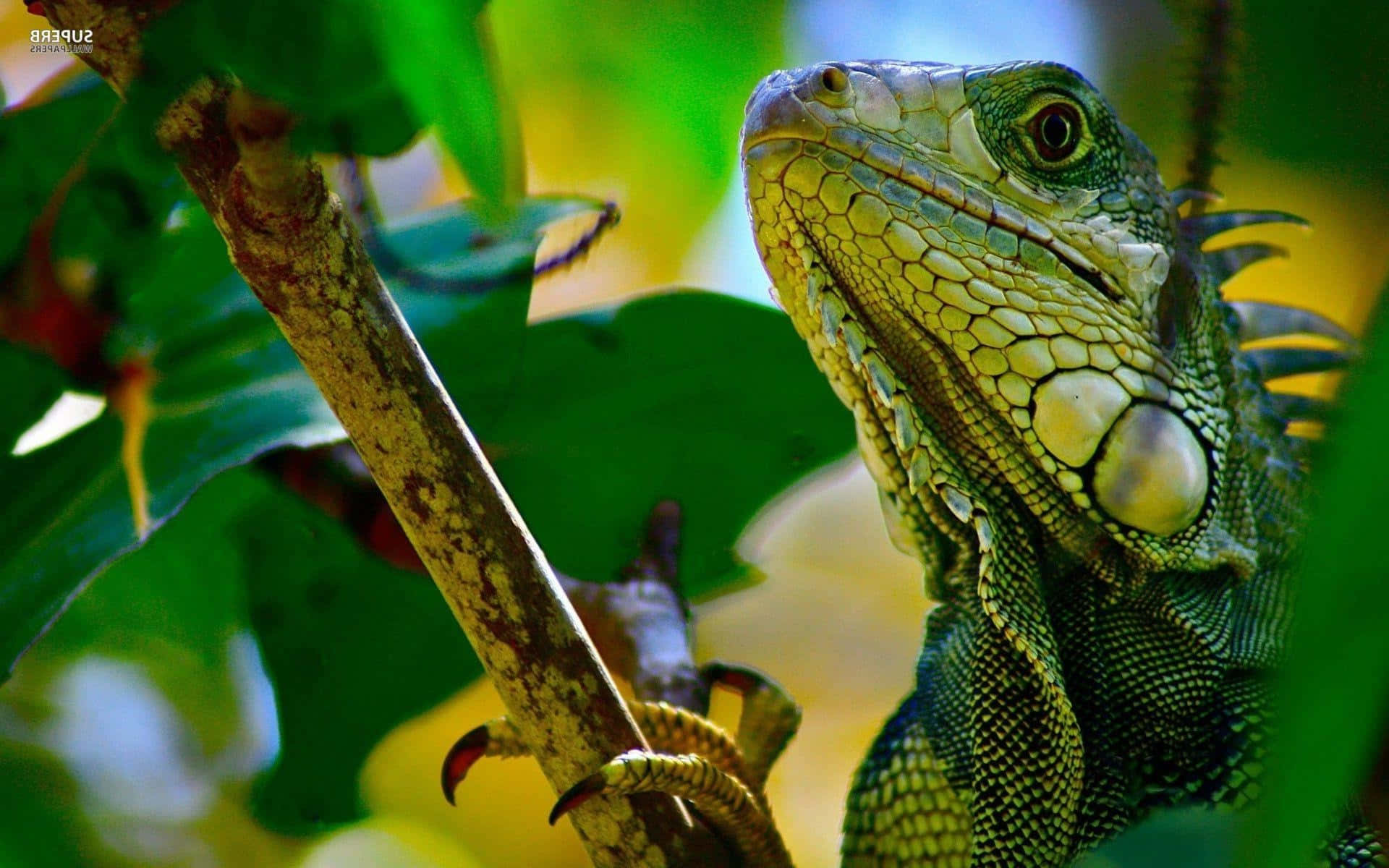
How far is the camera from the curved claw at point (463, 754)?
1139 millimetres

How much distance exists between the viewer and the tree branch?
2.10 ft

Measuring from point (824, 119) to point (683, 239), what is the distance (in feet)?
3.71

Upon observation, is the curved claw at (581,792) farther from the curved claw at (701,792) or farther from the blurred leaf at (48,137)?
the blurred leaf at (48,137)

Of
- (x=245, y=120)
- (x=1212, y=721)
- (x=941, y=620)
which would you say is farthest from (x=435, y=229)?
(x=1212, y=721)

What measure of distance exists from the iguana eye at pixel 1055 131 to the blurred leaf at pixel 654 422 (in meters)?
0.41

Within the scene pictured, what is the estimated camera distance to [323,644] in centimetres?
144

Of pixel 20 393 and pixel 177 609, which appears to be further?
pixel 177 609

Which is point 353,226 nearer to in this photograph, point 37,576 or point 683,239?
point 37,576

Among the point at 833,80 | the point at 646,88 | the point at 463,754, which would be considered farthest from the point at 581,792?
the point at 646,88

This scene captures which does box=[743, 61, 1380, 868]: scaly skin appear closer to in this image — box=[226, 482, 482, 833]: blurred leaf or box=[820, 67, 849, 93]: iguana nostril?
box=[820, 67, 849, 93]: iguana nostril

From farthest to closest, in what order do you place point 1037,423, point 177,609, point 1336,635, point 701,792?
point 177,609, point 1037,423, point 701,792, point 1336,635

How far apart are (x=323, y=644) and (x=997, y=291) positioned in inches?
35.9

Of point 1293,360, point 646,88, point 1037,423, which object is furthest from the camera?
point 646,88

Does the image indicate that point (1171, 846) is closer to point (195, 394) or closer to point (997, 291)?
point (997, 291)
